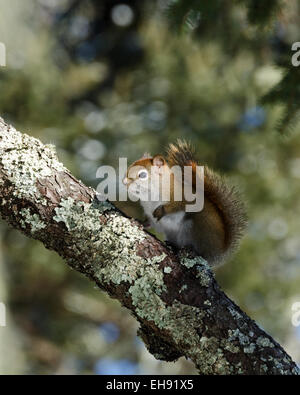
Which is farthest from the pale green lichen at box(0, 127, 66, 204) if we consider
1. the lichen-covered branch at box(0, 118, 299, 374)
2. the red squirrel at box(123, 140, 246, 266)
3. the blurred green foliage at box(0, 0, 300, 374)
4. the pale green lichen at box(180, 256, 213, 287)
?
the blurred green foliage at box(0, 0, 300, 374)

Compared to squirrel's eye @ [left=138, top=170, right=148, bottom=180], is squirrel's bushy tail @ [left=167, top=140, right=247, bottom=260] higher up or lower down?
lower down

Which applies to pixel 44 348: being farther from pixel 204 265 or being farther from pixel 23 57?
pixel 204 265

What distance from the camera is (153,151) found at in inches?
208

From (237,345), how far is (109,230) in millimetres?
437

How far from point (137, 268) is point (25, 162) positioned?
40cm

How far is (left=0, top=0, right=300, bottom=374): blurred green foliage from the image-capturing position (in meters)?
5.15

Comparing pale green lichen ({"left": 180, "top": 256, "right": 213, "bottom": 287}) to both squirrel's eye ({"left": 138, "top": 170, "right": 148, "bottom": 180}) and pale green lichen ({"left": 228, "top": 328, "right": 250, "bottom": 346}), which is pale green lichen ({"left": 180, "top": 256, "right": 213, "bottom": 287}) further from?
squirrel's eye ({"left": 138, "top": 170, "right": 148, "bottom": 180})

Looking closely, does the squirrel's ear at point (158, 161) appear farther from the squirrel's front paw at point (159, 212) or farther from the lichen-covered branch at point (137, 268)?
the lichen-covered branch at point (137, 268)

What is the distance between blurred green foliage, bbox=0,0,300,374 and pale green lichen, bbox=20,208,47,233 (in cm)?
326

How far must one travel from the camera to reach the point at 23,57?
4.86 meters

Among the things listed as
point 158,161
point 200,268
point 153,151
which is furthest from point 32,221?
point 153,151

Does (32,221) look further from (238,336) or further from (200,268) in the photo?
(238,336)

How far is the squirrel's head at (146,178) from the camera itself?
218cm

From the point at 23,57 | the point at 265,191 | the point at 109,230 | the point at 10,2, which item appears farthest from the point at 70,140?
the point at 109,230
